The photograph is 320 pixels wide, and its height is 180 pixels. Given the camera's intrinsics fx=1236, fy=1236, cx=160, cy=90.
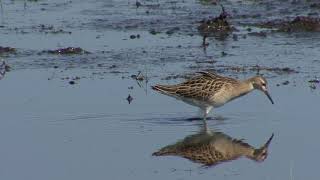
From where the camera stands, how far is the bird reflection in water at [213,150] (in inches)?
454

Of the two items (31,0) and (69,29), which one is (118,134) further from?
(31,0)

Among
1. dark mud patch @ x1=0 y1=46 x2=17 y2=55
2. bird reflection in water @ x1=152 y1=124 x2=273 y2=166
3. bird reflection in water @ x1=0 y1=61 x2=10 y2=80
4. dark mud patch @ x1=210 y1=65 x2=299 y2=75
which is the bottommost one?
bird reflection in water @ x1=152 y1=124 x2=273 y2=166

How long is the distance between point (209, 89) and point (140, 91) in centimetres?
130

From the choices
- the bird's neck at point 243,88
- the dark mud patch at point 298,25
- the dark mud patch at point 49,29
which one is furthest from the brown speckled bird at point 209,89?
the dark mud patch at point 49,29

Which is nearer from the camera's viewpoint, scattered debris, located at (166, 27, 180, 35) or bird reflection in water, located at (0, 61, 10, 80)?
bird reflection in water, located at (0, 61, 10, 80)

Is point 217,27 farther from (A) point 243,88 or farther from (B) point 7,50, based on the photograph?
(A) point 243,88

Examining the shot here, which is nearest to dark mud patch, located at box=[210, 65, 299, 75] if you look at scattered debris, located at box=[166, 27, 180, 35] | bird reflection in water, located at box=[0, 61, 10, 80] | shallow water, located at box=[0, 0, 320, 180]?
shallow water, located at box=[0, 0, 320, 180]

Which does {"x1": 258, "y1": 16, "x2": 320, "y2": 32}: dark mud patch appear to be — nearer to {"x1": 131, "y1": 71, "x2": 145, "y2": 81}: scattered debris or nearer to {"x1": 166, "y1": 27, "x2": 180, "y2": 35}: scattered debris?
{"x1": 166, "y1": 27, "x2": 180, "y2": 35}: scattered debris

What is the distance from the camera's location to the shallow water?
36.9 ft

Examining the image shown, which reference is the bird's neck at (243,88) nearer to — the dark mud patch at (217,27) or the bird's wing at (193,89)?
the bird's wing at (193,89)

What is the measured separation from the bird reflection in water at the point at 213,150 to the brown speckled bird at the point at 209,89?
1.10 metres

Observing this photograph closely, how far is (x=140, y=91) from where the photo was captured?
577 inches

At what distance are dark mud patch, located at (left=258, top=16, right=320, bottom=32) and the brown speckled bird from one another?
4802 millimetres

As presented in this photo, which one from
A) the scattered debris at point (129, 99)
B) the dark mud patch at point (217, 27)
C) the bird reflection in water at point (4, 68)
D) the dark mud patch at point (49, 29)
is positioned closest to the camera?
the scattered debris at point (129, 99)
